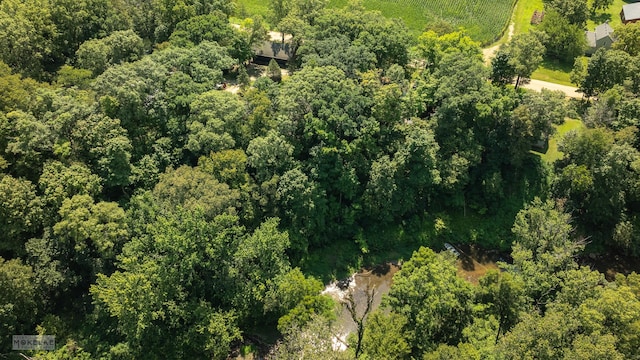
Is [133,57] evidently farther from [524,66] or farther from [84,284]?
[524,66]

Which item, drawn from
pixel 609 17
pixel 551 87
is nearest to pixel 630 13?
pixel 609 17

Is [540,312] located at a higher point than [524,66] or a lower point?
lower

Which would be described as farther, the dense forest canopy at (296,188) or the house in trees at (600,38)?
the house in trees at (600,38)

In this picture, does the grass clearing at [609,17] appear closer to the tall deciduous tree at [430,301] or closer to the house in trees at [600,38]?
the house in trees at [600,38]

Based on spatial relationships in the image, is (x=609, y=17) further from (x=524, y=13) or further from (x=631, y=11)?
(x=524, y=13)

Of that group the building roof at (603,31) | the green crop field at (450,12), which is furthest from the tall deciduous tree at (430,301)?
the building roof at (603,31)

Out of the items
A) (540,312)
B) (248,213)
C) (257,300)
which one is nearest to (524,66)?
(540,312)

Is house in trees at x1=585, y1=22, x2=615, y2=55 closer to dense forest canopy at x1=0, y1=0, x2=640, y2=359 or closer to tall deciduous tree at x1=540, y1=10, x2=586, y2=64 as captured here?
tall deciduous tree at x1=540, y1=10, x2=586, y2=64

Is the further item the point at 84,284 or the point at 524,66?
the point at 524,66
